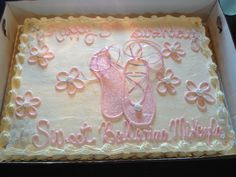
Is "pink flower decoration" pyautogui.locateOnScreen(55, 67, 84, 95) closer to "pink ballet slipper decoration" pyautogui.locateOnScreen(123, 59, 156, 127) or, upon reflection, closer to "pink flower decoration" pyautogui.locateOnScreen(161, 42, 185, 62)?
"pink ballet slipper decoration" pyautogui.locateOnScreen(123, 59, 156, 127)

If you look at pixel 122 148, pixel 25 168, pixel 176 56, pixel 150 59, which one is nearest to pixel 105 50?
pixel 150 59

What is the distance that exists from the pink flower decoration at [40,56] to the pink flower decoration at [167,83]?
434 millimetres

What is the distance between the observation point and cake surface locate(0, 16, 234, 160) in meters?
1.09

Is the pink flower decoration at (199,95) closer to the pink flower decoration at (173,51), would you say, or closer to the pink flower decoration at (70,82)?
the pink flower decoration at (173,51)

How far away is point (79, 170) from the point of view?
1021 mm

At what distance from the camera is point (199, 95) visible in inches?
47.3

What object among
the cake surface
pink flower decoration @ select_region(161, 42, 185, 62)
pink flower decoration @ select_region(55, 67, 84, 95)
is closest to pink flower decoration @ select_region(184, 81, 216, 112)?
the cake surface

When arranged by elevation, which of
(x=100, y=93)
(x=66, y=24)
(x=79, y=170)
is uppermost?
(x=66, y=24)

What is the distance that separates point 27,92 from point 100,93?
27 cm

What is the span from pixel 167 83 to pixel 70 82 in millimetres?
364

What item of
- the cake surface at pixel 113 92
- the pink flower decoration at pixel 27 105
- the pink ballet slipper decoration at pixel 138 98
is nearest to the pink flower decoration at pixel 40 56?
the cake surface at pixel 113 92

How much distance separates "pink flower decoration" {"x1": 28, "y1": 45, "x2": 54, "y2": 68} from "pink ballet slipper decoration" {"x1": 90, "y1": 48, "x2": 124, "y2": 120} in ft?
0.57

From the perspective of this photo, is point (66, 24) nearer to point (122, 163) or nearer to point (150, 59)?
point (150, 59)

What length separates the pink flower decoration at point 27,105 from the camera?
115 centimetres
